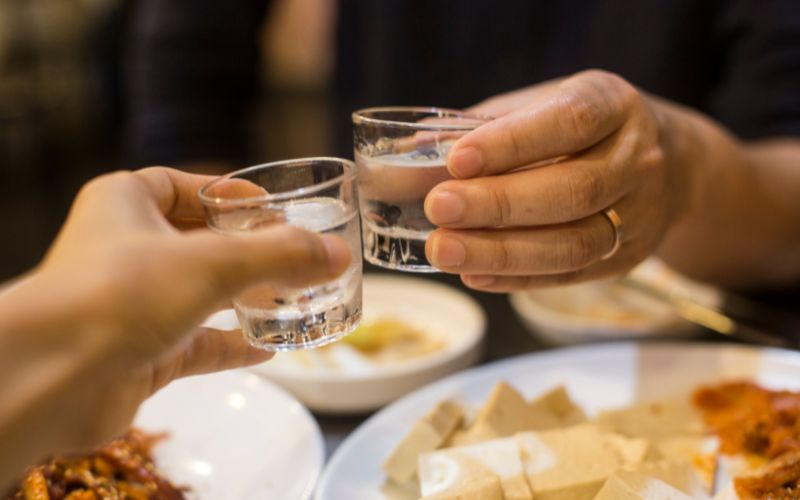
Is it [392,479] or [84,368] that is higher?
[84,368]

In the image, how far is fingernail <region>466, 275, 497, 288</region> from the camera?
124 centimetres

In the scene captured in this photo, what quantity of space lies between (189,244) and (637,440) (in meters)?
0.97

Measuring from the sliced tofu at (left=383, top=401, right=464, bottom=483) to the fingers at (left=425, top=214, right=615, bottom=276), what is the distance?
1.15ft

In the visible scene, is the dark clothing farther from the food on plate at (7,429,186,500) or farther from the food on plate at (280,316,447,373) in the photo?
the food on plate at (7,429,186,500)

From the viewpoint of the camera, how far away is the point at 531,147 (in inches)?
43.9

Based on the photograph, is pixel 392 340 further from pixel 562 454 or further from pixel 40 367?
pixel 40 367

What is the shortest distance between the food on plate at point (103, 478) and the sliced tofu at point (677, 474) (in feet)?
2.68

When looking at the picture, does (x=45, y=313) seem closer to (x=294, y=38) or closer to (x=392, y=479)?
(x=392, y=479)

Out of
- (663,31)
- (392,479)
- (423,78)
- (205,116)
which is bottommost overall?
(392,479)

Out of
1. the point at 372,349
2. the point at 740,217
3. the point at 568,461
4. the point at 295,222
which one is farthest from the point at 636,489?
the point at 740,217

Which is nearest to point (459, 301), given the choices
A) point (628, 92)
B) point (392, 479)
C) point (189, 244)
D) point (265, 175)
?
point (392, 479)

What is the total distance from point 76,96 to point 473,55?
5407mm

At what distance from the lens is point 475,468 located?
1.21 m

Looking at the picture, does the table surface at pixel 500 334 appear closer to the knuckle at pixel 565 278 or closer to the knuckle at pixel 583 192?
the knuckle at pixel 565 278
